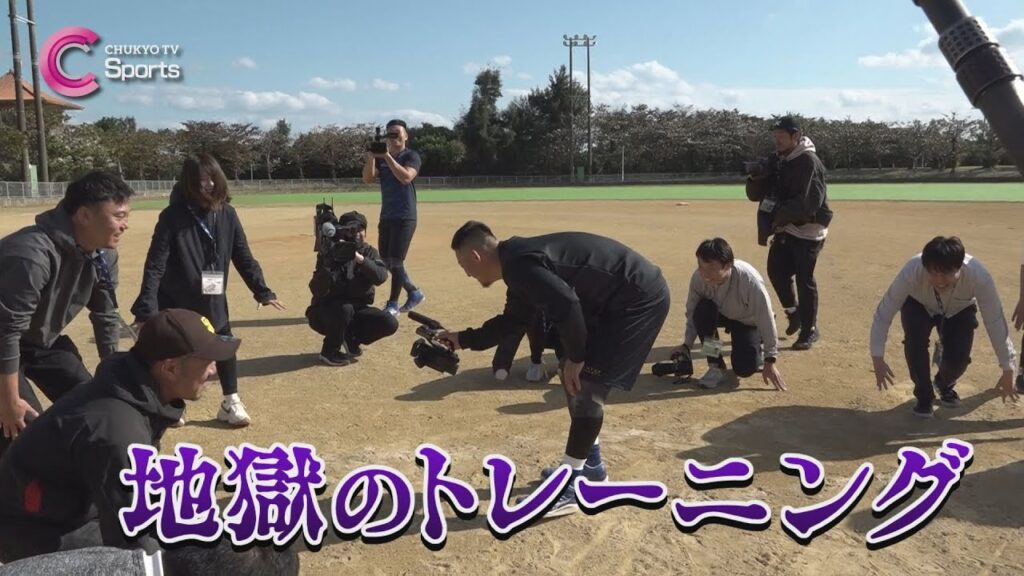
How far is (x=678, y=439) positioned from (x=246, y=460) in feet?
9.31

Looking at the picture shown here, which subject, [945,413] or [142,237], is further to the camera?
[142,237]

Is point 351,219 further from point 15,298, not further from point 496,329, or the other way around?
point 15,298

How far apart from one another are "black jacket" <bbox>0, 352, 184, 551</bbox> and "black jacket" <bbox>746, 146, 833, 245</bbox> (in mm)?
5509

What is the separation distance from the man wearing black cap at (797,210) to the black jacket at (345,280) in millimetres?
3494

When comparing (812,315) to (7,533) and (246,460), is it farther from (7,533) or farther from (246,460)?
(7,533)

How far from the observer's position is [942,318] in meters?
4.92

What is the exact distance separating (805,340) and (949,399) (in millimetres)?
1667

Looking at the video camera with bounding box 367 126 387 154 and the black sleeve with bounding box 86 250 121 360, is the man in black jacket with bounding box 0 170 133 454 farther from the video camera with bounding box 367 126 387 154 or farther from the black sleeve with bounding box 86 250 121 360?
the video camera with bounding box 367 126 387 154

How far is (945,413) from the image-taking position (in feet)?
16.1

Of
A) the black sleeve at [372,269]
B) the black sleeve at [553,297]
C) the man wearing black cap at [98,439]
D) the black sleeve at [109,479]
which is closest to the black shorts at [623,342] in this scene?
the black sleeve at [553,297]

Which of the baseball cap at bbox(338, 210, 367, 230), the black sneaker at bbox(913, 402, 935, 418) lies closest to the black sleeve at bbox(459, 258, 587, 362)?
the black sneaker at bbox(913, 402, 935, 418)

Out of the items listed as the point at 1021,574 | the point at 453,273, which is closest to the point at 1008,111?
the point at 1021,574

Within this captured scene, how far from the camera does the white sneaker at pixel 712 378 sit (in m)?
5.62

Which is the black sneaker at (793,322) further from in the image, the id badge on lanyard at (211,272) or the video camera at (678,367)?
the id badge on lanyard at (211,272)
